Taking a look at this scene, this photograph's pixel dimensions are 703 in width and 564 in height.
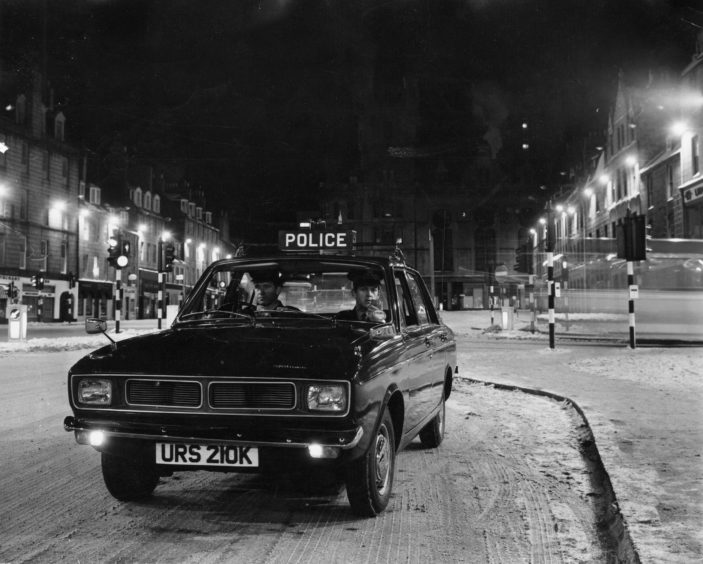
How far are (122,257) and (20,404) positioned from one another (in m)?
13.4

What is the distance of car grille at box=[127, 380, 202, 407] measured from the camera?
4043 mm

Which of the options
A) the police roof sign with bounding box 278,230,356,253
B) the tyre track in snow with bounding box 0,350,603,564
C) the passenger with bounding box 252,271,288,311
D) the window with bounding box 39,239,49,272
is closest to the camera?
the tyre track in snow with bounding box 0,350,603,564

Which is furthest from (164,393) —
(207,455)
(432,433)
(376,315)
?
(432,433)

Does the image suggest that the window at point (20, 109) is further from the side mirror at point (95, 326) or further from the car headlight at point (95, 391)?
the car headlight at point (95, 391)

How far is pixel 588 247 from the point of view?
22.9m

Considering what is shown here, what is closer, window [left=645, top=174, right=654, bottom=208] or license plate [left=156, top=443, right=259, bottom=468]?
license plate [left=156, top=443, right=259, bottom=468]

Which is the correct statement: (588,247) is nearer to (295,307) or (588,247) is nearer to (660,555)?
(295,307)

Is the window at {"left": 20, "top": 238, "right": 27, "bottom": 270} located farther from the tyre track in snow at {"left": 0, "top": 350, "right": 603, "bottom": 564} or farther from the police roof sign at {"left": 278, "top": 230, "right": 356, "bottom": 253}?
the tyre track in snow at {"left": 0, "top": 350, "right": 603, "bottom": 564}

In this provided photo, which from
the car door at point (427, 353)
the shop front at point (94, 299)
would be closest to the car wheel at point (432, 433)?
the car door at point (427, 353)

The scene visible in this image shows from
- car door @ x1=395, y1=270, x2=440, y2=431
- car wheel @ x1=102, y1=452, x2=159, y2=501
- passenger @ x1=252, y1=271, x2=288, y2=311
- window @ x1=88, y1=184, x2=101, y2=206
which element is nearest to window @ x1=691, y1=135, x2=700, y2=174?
car door @ x1=395, y1=270, x2=440, y2=431

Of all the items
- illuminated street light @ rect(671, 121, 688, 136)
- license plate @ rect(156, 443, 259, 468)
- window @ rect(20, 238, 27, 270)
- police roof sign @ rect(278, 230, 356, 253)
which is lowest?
license plate @ rect(156, 443, 259, 468)

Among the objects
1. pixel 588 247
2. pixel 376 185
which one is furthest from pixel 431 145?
pixel 588 247

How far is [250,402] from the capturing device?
157 inches

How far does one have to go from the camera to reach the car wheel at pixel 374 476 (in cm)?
412
